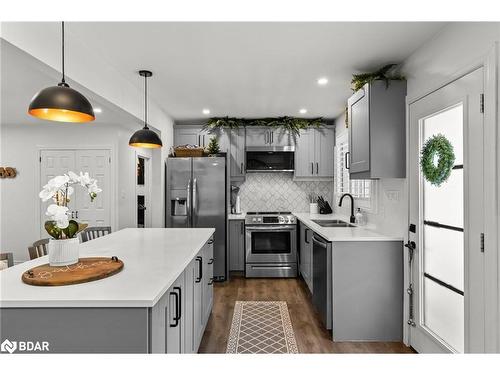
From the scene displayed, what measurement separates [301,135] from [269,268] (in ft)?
7.08

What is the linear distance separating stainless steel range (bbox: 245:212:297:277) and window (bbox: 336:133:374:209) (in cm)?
90

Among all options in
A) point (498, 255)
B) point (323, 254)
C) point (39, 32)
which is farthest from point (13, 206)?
point (498, 255)

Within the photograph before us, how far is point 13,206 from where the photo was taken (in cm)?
555

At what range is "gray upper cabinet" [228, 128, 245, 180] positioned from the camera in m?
5.17

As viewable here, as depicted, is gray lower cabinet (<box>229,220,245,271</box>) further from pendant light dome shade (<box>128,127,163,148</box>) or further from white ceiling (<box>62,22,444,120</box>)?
pendant light dome shade (<box>128,127,163,148</box>)

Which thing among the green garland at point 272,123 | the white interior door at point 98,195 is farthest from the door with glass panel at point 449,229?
the white interior door at point 98,195

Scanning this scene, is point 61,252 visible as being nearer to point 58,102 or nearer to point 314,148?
point 58,102

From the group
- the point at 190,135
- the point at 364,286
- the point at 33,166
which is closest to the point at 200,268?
the point at 364,286

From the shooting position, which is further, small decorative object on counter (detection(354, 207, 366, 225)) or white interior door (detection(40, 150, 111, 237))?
white interior door (detection(40, 150, 111, 237))

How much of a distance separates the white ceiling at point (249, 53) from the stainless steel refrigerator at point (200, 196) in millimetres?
1078

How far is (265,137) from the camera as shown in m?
5.17

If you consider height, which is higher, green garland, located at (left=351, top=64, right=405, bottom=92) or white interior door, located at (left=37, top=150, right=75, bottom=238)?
green garland, located at (left=351, top=64, right=405, bottom=92)

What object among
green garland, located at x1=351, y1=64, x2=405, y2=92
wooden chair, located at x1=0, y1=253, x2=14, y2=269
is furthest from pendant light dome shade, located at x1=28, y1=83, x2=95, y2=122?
green garland, located at x1=351, y1=64, x2=405, y2=92

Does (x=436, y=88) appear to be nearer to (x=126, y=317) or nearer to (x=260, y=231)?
(x=126, y=317)
